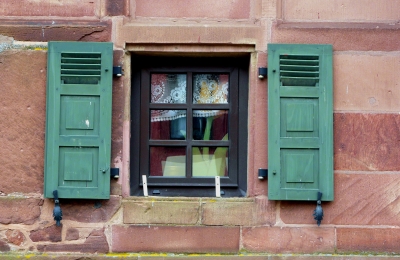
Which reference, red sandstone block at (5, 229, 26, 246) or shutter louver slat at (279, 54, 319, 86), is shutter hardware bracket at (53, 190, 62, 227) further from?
shutter louver slat at (279, 54, 319, 86)

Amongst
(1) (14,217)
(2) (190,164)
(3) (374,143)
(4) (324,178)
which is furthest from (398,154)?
(1) (14,217)

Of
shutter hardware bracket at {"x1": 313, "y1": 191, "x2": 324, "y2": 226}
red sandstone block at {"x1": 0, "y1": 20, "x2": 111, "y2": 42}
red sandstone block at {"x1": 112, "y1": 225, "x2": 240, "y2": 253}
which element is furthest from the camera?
red sandstone block at {"x1": 0, "y1": 20, "x2": 111, "y2": 42}

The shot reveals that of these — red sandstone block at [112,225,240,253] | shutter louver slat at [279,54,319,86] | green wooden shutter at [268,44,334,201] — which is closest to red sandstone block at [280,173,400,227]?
green wooden shutter at [268,44,334,201]

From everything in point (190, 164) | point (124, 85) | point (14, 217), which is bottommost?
point (14, 217)

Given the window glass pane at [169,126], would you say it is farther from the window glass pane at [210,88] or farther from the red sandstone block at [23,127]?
the red sandstone block at [23,127]

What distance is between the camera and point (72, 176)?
5809 mm

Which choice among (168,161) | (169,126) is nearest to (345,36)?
(169,126)

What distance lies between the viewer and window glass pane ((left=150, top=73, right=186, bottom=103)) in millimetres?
6168

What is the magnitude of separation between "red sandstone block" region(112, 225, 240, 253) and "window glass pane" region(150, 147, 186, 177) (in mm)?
459

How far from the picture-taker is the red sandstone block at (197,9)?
6.06m

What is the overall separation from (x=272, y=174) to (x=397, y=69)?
1.18 meters

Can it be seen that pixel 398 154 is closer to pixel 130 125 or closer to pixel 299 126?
pixel 299 126

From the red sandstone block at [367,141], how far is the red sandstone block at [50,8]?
6.33ft

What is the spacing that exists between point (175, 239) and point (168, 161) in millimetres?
607
